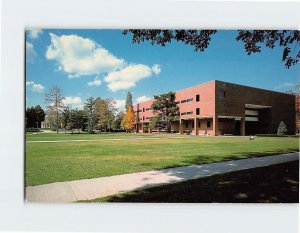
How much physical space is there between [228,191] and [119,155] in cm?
486

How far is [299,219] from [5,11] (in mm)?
7409

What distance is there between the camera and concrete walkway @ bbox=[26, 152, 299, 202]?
225 inches

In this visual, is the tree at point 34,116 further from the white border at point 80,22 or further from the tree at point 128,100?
the tree at point 128,100

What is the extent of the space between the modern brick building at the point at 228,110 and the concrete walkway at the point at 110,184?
7.09 feet

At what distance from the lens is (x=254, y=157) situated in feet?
32.8

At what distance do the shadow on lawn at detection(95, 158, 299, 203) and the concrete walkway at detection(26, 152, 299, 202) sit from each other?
0.08 m

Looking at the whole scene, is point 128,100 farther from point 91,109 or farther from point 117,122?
point 117,122

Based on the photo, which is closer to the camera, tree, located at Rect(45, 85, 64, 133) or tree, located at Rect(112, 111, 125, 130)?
tree, located at Rect(45, 85, 64, 133)

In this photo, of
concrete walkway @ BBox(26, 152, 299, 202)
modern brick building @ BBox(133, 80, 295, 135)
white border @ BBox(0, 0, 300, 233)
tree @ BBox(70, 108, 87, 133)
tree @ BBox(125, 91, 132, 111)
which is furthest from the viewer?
modern brick building @ BBox(133, 80, 295, 135)

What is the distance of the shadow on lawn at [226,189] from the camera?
575 cm

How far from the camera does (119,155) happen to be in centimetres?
1014

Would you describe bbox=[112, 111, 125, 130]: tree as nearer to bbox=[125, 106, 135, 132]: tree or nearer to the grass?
bbox=[125, 106, 135, 132]: tree

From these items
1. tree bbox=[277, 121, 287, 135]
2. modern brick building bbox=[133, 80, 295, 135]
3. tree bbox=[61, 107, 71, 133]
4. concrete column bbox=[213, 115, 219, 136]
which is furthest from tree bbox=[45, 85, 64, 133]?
tree bbox=[277, 121, 287, 135]

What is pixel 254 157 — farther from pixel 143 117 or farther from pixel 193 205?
pixel 193 205
